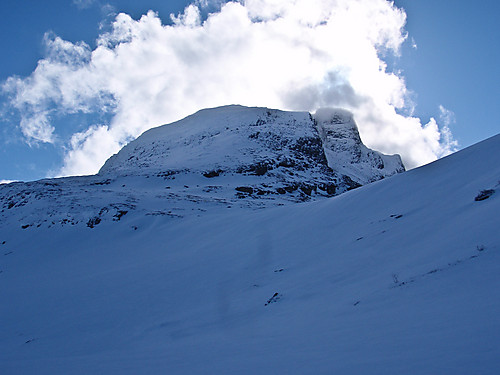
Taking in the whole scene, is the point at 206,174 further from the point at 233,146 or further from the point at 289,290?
the point at 289,290

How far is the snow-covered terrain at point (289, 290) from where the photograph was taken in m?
3.81

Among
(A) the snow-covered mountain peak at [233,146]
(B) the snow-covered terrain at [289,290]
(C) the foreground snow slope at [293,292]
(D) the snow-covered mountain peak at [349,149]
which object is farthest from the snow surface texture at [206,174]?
(C) the foreground snow slope at [293,292]

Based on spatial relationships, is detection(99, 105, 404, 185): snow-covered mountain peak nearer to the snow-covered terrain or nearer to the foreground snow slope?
the snow-covered terrain

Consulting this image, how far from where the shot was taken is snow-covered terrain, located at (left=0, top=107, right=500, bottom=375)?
12.5 feet

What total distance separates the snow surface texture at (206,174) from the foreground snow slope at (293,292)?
6.09 metres

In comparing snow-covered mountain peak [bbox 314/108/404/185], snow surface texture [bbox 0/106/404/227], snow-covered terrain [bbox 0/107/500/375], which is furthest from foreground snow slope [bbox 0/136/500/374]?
snow-covered mountain peak [bbox 314/108/404/185]

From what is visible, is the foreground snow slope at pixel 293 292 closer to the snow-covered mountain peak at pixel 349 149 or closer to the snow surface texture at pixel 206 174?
the snow surface texture at pixel 206 174

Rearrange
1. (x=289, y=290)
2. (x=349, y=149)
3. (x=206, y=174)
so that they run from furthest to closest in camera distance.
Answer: (x=349, y=149), (x=206, y=174), (x=289, y=290)

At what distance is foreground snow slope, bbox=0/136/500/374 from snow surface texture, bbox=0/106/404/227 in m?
6.09

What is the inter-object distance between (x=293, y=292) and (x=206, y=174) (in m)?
35.9

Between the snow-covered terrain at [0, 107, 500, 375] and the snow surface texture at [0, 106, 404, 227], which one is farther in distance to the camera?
the snow surface texture at [0, 106, 404, 227]

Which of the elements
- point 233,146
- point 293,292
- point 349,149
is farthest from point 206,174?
point 349,149

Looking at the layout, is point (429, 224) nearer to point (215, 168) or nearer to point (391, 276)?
point (391, 276)

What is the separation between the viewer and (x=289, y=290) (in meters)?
7.80
